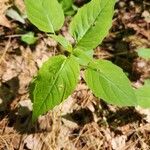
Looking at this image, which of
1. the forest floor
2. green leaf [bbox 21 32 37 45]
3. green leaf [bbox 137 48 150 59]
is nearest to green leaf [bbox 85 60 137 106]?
the forest floor

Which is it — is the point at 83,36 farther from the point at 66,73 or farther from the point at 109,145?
the point at 109,145

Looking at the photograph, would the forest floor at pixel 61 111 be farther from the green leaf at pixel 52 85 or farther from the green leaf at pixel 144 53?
the green leaf at pixel 52 85

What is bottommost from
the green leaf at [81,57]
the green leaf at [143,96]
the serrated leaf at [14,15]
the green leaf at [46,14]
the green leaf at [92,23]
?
the green leaf at [143,96]

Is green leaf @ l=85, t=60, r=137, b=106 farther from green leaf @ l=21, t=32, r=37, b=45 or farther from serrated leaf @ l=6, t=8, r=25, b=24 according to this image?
serrated leaf @ l=6, t=8, r=25, b=24

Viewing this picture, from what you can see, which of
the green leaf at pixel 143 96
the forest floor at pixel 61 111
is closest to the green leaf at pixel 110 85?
the green leaf at pixel 143 96

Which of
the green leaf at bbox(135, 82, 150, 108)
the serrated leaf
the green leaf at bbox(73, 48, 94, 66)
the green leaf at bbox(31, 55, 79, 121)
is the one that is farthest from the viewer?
the serrated leaf

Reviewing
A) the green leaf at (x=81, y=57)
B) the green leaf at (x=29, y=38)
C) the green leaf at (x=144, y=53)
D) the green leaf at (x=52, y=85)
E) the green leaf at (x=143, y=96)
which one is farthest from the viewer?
the green leaf at (x=29, y=38)

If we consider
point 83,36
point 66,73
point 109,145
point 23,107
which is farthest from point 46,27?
point 109,145

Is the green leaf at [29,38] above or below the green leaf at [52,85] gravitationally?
below
